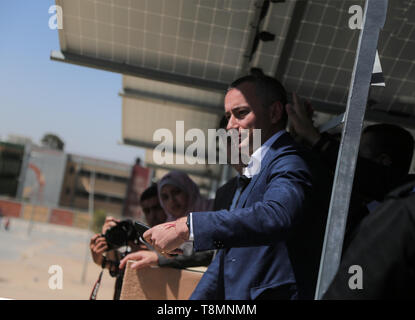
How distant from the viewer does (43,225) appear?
7506 cm

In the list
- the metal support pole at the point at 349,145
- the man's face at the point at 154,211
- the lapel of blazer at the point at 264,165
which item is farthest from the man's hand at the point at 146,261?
the metal support pole at the point at 349,145

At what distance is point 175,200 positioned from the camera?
13.8 feet

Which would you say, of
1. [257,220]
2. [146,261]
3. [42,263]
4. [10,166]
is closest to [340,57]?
[146,261]

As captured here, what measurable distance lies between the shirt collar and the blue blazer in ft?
0.10

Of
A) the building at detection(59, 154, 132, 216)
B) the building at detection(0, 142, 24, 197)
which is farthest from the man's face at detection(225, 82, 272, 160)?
the building at detection(0, 142, 24, 197)

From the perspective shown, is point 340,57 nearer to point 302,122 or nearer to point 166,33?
point 166,33

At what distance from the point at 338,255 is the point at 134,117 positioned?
5.50 meters

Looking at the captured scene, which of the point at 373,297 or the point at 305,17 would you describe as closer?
the point at 373,297

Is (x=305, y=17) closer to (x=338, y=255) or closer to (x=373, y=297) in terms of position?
(x=338, y=255)

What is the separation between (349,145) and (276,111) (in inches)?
29.3

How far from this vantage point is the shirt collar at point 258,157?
2057 mm

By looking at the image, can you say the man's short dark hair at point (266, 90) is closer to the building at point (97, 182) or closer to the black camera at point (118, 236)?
the black camera at point (118, 236)

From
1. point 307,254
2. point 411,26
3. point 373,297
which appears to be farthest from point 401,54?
point 373,297

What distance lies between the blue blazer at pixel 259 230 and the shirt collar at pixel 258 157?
3cm
